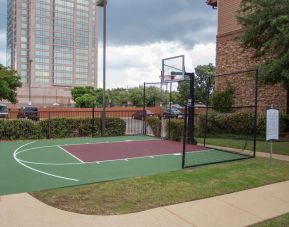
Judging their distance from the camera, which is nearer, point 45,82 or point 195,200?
point 195,200

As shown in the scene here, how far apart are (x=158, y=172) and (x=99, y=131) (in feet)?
34.3

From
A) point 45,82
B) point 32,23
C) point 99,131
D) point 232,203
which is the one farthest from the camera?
point 45,82

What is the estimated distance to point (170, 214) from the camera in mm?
6504

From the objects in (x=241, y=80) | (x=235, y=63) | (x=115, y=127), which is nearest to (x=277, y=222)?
(x=115, y=127)

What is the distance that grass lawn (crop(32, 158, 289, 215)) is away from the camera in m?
6.83

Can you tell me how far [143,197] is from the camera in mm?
7324

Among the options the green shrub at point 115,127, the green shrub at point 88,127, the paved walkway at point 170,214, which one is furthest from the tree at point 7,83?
the paved walkway at point 170,214

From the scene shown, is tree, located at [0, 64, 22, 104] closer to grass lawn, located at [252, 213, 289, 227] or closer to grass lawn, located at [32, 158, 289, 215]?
grass lawn, located at [32, 158, 289, 215]

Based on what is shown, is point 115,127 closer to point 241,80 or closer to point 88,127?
point 88,127

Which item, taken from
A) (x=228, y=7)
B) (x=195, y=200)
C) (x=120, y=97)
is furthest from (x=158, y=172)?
(x=120, y=97)

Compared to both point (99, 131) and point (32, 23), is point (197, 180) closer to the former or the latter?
point (99, 131)

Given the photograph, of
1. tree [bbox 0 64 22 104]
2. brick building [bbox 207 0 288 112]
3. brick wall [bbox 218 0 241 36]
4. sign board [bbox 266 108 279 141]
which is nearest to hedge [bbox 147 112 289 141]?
brick building [bbox 207 0 288 112]

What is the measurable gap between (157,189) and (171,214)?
4.85 ft

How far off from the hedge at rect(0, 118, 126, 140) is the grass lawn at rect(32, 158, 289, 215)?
10.4 m
